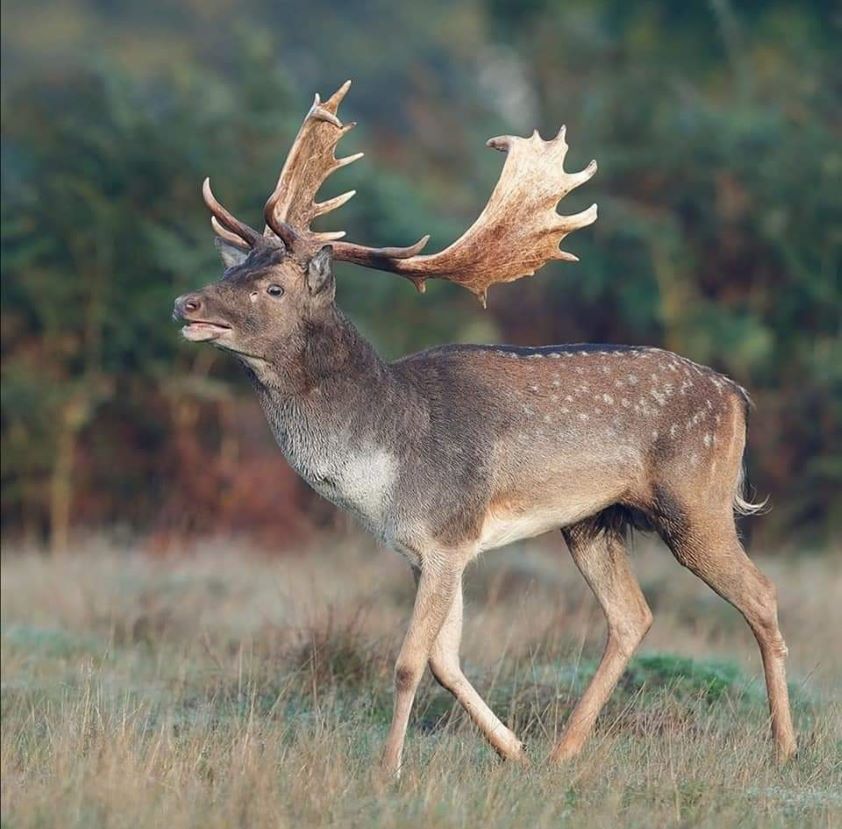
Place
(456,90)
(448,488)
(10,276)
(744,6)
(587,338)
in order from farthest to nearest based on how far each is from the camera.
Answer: (456,90) → (744,6) → (587,338) → (10,276) → (448,488)

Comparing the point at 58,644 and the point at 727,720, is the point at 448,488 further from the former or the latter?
the point at 58,644

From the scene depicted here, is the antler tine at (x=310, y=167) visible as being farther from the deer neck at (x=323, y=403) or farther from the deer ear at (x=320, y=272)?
the deer neck at (x=323, y=403)

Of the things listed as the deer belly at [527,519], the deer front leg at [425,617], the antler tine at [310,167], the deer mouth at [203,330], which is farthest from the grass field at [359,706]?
the antler tine at [310,167]

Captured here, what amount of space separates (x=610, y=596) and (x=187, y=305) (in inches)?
100

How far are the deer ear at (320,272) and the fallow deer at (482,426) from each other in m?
0.01

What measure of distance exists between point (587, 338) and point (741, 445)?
10797 millimetres

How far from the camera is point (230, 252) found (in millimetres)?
8102

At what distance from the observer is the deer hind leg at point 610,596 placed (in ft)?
27.0

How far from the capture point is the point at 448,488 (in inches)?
302

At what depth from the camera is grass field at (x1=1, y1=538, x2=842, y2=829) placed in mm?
6301

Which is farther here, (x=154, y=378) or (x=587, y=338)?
(x=587, y=338)

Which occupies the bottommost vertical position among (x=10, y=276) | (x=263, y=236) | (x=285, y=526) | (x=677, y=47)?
(x=285, y=526)

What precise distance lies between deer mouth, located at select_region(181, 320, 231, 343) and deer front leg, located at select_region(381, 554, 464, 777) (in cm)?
132

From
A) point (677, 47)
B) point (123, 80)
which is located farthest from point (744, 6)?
point (123, 80)
